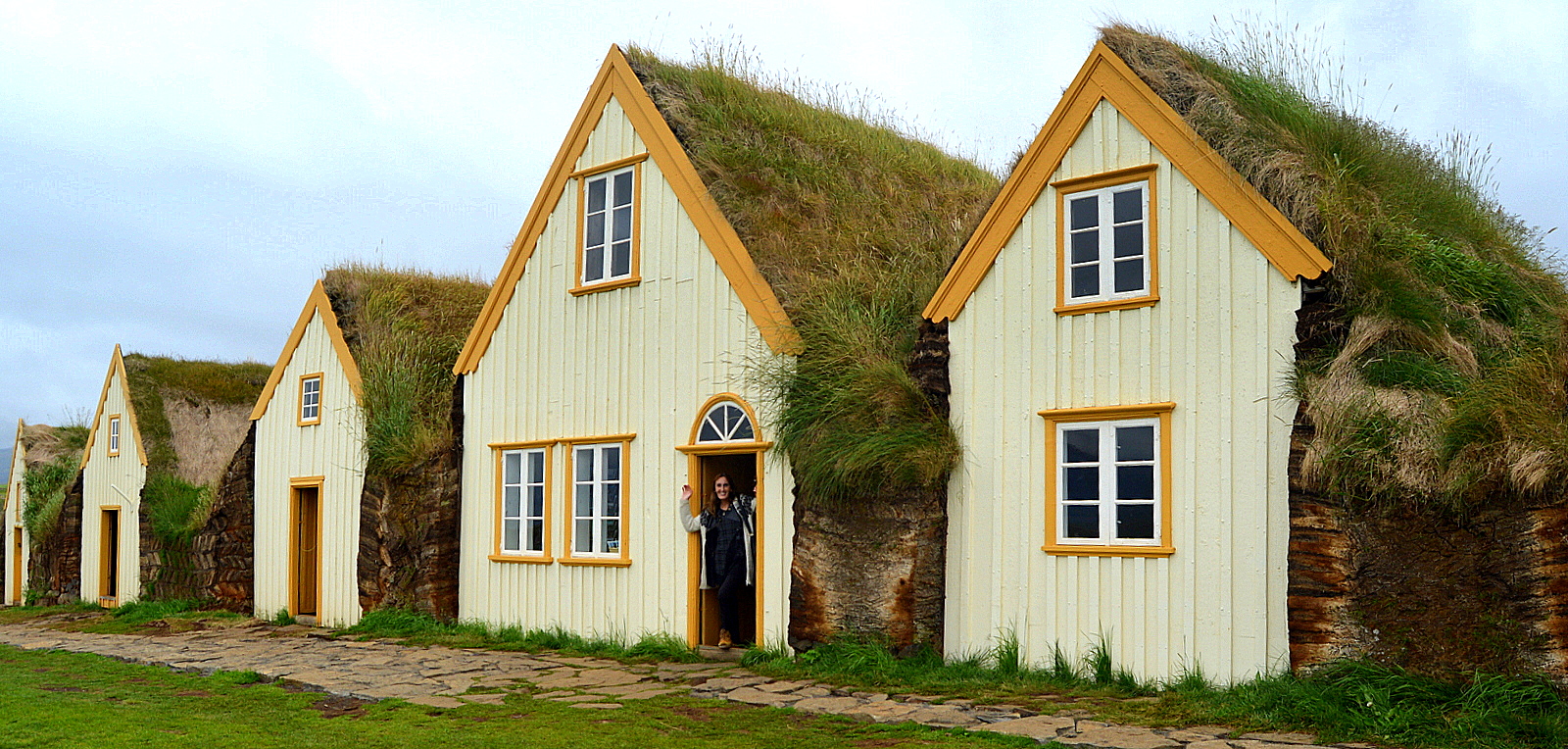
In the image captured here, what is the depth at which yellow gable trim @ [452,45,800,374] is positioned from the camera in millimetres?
13883

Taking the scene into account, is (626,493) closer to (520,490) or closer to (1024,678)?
(520,490)

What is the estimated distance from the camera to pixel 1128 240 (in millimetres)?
11578

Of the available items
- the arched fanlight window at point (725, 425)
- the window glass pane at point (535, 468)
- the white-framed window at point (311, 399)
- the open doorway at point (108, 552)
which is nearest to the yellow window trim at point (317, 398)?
the white-framed window at point (311, 399)

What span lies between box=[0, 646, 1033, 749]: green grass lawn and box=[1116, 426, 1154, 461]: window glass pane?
339cm

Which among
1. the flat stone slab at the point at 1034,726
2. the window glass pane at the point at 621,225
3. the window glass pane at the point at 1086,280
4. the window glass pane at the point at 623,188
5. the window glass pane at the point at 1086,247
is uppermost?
the window glass pane at the point at 623,188

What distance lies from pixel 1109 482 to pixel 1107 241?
2112 millimetres

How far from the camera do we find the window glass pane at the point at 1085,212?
38.6 ft

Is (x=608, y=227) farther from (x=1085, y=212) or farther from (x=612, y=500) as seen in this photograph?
(x=1085, y=212)

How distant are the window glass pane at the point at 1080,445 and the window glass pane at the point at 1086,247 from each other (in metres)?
1.52

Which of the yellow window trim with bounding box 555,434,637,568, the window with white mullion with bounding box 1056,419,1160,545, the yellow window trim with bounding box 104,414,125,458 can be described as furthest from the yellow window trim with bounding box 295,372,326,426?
the window with white mullion with bounding box 1056,419,1160,545

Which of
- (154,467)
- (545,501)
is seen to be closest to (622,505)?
(545,501)

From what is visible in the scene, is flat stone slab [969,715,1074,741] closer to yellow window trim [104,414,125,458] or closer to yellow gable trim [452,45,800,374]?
yellow gable trim [452,45,800,374]

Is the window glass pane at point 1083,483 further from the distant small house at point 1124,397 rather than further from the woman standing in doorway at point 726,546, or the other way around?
the woman standing in doorway at point 726,546

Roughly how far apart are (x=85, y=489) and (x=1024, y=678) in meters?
24.2
